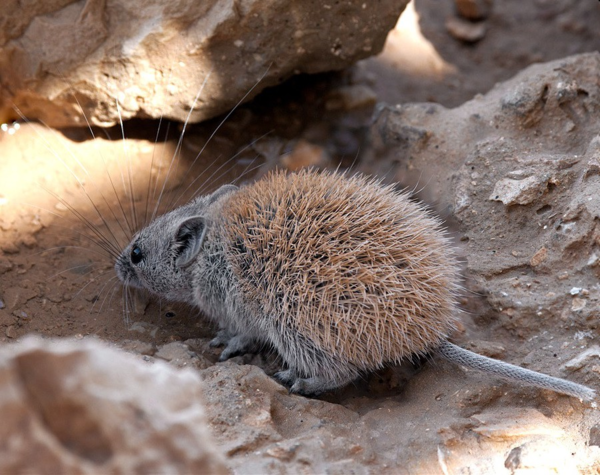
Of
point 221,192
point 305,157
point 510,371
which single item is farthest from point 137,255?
point 510,371

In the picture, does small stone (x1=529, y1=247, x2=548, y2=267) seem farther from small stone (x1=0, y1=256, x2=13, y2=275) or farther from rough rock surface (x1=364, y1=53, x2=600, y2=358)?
small stone (x1=0, y1=256, x2=13, y2=275)

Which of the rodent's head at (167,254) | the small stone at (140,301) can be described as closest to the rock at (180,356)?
the rodent's head at (167,254)

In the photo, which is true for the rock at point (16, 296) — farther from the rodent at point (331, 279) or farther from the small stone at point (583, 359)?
the small stone at point (583, 359)

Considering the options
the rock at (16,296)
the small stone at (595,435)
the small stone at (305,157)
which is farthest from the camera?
the small stone at (305,157)

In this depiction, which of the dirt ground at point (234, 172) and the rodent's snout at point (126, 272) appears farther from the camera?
the rodent's snout at point (126, 272)

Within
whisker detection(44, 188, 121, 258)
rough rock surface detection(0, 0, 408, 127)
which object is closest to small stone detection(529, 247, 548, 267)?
rough rock surface detection(0, 0, 408, 127)

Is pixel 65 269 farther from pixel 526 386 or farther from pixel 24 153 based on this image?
pixel 526 386
